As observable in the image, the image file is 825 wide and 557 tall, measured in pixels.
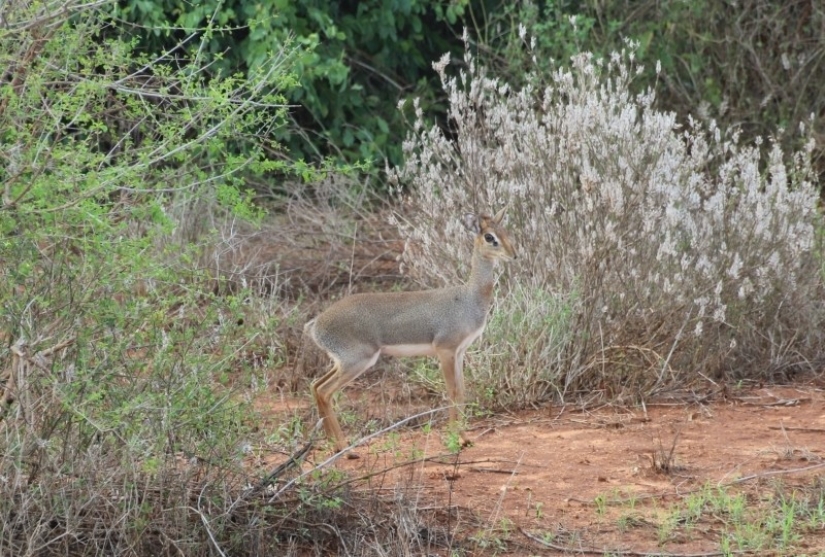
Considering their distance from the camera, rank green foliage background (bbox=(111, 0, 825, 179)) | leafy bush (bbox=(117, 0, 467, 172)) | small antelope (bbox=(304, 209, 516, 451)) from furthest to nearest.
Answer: green foliage background (bbox=(111, 0, 825, 179)), leafy bush (bbox=(117, 0, 467, 172)), small antelope (bbox=(304, 209, 516, 451))

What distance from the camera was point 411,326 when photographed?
6.84 meters

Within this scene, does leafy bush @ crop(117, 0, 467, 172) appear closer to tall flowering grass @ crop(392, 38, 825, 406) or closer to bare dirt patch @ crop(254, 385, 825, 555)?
tall flowering grass @ crop(392, 38, 825, 406)

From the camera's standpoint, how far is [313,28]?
11086 mm

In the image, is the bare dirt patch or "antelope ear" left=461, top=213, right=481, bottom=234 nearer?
the bare dirt patch

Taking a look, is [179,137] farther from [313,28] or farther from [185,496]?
[313,28]

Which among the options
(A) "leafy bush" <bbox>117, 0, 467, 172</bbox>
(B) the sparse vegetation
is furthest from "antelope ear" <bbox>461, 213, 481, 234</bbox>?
(A) "leafy bush" <bbox>117, 0, 467, 172</bbox>

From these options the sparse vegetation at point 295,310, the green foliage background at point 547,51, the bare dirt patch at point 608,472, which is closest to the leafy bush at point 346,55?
the green foliage background at point 547,51

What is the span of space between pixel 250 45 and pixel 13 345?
627 centimetres

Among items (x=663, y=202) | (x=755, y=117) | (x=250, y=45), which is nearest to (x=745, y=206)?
(x=663, y=202)

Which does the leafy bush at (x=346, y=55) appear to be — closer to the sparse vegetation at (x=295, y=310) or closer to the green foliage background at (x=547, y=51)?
the green foliage background at (x=547, y=51)

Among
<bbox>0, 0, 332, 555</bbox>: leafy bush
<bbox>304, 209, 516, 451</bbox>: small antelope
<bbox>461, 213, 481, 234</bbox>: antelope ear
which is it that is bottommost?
<bbox>304, 209, 516, 451</bbox>: small antelope

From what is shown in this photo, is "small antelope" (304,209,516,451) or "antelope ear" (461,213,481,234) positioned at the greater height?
"antelope ear" (461,213,481,234)

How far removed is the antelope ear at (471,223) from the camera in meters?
7.02

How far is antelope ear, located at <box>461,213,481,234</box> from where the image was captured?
702cm
